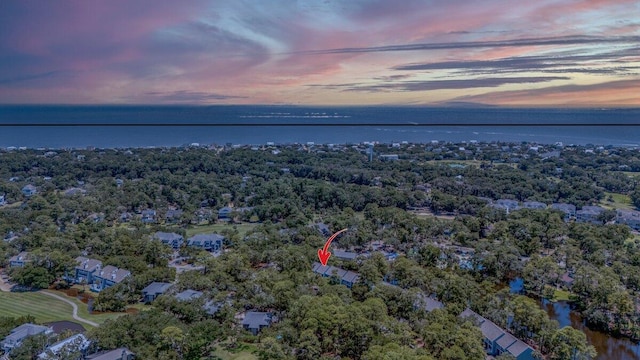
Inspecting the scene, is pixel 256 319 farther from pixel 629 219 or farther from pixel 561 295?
pixel 629 219

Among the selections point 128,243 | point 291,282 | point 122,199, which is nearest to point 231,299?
point 291,282

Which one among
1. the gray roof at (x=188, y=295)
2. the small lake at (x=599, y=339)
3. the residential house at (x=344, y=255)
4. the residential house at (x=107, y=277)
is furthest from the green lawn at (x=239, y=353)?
the small lake at (x=599, y=339)

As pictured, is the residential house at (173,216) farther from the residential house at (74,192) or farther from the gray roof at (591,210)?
the gray roof at (591,210)

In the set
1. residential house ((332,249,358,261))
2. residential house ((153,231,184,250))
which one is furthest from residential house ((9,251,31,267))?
residential house ((332,249,358,261))

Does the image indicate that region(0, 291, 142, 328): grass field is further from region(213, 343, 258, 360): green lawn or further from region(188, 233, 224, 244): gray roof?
region(188, 233, 224, 244): gray roof

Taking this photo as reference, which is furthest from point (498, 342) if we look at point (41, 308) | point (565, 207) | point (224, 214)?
point (565, 207)

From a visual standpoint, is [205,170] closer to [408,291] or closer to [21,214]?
[21,214]
